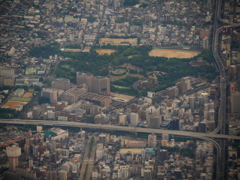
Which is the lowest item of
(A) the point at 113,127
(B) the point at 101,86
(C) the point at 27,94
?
(A) the point at 113,127

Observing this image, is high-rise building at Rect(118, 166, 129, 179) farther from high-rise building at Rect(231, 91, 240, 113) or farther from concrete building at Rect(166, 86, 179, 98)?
concrete building at Rect(166, 86, 179, 98)

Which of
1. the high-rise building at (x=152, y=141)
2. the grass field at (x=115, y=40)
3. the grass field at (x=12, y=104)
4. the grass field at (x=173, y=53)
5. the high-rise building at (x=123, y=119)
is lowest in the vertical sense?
the high-rise building at (x=152, y=141)

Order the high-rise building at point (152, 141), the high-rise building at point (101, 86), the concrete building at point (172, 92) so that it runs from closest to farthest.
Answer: the high-rise building at point (152, 141)
the concrete building at point (172, 92)
the high-rise building at point (101, 86)

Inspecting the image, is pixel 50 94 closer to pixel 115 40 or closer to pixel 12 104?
pixel 12 104

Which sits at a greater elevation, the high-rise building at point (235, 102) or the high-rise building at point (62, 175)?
the high-rise building at point (235, 102)

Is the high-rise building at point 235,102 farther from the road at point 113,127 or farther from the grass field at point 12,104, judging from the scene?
the grass field at point 12,104

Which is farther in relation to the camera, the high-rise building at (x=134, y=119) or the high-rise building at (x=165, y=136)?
the high-rise building at (x=134, y=119)

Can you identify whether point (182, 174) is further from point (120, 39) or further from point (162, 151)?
point (120, 39)

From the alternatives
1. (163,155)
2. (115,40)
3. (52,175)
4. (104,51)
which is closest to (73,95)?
(104,51)

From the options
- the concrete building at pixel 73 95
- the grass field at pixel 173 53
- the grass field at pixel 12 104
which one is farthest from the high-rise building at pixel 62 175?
the grass field at pixel 173 53
